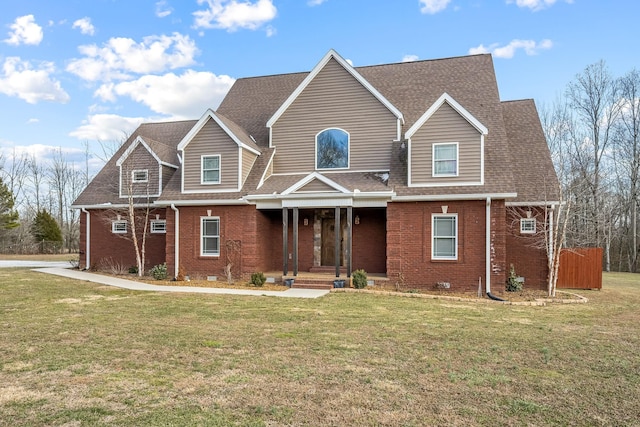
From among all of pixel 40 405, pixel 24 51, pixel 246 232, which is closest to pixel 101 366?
pixel 40 405

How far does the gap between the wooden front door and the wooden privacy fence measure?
9.34 metres

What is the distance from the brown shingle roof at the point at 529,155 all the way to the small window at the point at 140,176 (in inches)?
618

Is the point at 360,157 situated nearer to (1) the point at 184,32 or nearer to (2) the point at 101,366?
(1) the point at 184,32

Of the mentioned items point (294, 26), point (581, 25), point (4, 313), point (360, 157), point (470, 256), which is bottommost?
point (4, 313)

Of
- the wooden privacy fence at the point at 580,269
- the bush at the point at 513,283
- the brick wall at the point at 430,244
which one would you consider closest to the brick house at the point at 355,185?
the brick wall at the point at 430,244

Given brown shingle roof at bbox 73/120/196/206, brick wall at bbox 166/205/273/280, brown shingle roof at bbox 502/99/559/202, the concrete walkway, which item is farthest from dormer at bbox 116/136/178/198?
brown shingle roof at bbox 502/99/559/202

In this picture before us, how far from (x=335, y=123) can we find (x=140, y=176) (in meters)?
9.64

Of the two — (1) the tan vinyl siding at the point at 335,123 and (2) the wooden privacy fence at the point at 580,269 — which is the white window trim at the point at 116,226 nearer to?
(1) the tan vinyl siding at the point at 335,123

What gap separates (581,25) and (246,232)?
15.2 metres

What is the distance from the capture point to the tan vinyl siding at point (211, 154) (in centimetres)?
1678

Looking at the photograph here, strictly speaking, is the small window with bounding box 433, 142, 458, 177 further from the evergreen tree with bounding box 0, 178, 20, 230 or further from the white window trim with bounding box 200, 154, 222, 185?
the evergreen tree with bounding box 0, 178, 20, 230

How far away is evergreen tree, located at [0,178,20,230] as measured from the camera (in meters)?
37.4

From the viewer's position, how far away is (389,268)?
15.1 m

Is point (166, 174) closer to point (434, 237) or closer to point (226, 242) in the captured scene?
point (226, 242)
